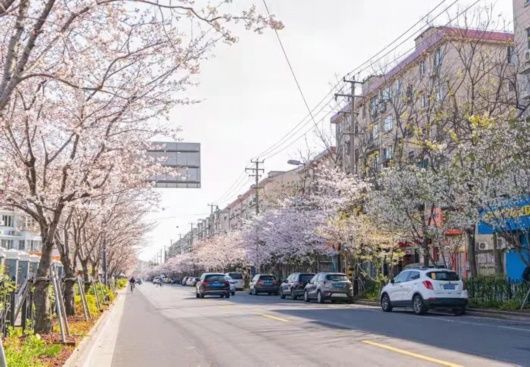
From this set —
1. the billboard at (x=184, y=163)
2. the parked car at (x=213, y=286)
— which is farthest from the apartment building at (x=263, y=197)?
the billboard at (x=184, y=163)

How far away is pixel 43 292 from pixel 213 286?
26677 millimetres

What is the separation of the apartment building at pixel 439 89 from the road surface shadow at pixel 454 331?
735 centimetres

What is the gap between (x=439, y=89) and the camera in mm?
32500

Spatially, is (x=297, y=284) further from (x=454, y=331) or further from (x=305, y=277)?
(x=454, y=331)

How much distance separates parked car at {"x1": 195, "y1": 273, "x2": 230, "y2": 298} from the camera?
39.9 metres

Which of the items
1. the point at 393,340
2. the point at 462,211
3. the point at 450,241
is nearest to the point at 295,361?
the point at 393,340

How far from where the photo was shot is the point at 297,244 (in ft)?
146

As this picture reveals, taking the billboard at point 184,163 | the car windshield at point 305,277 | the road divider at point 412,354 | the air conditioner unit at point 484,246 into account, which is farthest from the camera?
the car windshield at point 305,277

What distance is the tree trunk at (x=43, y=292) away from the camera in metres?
13.6

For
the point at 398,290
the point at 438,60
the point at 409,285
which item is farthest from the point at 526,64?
the point at 398,290

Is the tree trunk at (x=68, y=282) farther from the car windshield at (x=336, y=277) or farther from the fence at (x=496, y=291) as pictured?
Answer: the car windshield at (x=336, y=277)

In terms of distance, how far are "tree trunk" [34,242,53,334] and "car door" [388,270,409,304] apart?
44.1ft

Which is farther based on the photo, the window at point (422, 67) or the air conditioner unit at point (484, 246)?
the window at point (422, 67)

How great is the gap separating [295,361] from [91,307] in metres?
13.4
